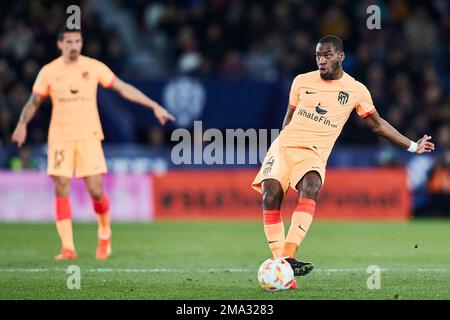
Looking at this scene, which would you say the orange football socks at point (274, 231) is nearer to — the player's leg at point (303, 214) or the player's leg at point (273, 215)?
the player's leg at point (273, 215)

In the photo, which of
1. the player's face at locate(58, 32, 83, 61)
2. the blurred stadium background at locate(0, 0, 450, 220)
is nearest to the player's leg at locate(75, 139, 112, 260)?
the player's face at locate(58, 32, 83, 61)

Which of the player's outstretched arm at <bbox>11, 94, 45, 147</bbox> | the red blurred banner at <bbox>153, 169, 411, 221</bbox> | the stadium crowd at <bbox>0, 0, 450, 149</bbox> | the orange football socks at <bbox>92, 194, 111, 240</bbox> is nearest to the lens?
the player's outstretched arm at <bbox>11, 94, 45, 147</bbox>

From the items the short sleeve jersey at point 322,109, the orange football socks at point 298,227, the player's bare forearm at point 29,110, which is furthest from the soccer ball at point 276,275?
the player's bare forearm at point 29,110

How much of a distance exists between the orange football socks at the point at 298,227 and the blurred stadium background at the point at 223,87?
10.3m

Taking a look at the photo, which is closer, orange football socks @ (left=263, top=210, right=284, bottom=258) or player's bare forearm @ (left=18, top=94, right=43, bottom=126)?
orange football socks @ (left=263, top=210, right=284, bottom=258)

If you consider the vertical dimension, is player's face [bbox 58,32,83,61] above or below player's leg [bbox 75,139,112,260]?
above

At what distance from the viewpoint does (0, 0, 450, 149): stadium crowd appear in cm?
2166

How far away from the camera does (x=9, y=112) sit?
20.4 metres

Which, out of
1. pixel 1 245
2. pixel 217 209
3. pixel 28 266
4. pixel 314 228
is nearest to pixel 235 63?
pixel 217 209

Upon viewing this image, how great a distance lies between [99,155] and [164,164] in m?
8.37

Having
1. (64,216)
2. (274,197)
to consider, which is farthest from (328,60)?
(64,216)

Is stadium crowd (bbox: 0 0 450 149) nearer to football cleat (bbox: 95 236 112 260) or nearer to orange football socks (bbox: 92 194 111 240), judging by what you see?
orange football socks (bbox: 92 194 111 240)

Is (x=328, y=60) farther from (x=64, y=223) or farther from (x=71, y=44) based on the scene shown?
(x=64, y=223)

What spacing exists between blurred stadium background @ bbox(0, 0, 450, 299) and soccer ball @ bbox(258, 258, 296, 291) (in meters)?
3.43
